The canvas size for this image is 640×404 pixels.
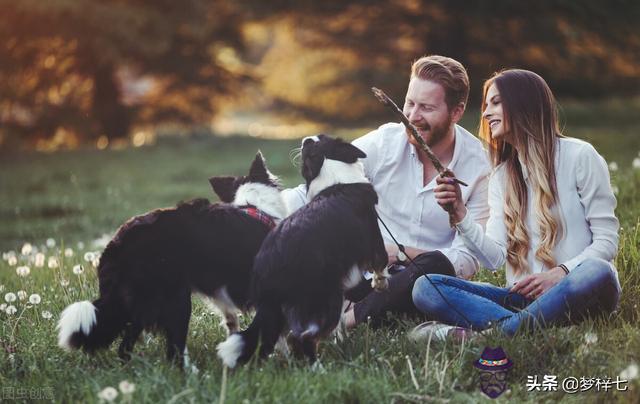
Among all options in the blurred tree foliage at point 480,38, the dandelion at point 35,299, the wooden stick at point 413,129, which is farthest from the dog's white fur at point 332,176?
the blurred tree foliage at point 480,38

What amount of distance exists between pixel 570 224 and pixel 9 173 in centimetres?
1226

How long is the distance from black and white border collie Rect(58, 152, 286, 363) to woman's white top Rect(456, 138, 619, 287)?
118 centimetres

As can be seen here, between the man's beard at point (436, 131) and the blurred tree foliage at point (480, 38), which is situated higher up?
the man's beard at point (436, 131)

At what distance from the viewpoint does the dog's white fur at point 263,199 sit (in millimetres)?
4105

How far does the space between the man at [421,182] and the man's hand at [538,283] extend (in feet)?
1.64

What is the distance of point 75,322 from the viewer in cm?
350

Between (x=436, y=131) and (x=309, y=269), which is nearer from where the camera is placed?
(x=309, y=269)

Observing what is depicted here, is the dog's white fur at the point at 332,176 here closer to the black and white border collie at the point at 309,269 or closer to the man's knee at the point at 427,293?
the black and white border collie at the point at 309,269

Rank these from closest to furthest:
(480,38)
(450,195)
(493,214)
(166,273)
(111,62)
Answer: (166,273) → (450,195) → (493,214) → (111,62) → (480,38)

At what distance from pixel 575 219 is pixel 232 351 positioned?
6.31 ft

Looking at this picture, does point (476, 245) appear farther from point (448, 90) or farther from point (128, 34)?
point (128, 34)

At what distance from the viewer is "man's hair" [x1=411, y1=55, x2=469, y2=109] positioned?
4.39 m

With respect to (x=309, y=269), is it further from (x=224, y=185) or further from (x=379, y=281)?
(x=224, y=185)

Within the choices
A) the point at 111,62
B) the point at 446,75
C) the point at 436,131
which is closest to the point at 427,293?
the point at 436,131
